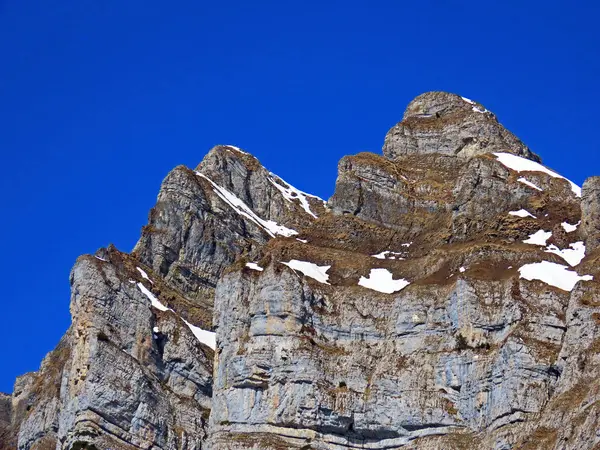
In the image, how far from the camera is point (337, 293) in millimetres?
168125

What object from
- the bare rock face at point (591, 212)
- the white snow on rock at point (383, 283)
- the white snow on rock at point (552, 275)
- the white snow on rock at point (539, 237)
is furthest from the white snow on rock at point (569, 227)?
the white snow on rock at point (383, 283)

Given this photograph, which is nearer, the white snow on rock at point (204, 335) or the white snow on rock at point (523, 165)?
the white snow on rock at point (204, 335)

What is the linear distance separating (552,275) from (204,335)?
3583 centimetres

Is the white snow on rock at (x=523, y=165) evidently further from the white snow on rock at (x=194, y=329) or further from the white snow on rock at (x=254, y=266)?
the white snow on rock at (x=194, y=329)

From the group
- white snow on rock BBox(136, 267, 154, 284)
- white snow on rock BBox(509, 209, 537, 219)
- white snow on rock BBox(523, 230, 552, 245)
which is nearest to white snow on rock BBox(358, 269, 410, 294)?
white snow on rock BBox(523, 230, 552, 245)

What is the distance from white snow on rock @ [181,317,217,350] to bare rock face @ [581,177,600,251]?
36.9 m

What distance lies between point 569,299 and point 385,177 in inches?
1603

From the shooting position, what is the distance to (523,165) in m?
190

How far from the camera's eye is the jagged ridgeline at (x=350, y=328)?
152 m

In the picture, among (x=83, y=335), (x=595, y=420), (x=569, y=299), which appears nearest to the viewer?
(x=595, y=420)

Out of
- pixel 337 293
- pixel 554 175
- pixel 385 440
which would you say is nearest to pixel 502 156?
pixel 554 175

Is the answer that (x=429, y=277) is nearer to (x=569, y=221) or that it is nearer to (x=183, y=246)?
(x=569, y=221)

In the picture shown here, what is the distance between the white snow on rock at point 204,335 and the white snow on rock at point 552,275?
3189cm

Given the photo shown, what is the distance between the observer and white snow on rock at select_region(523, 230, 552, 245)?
171 metres
